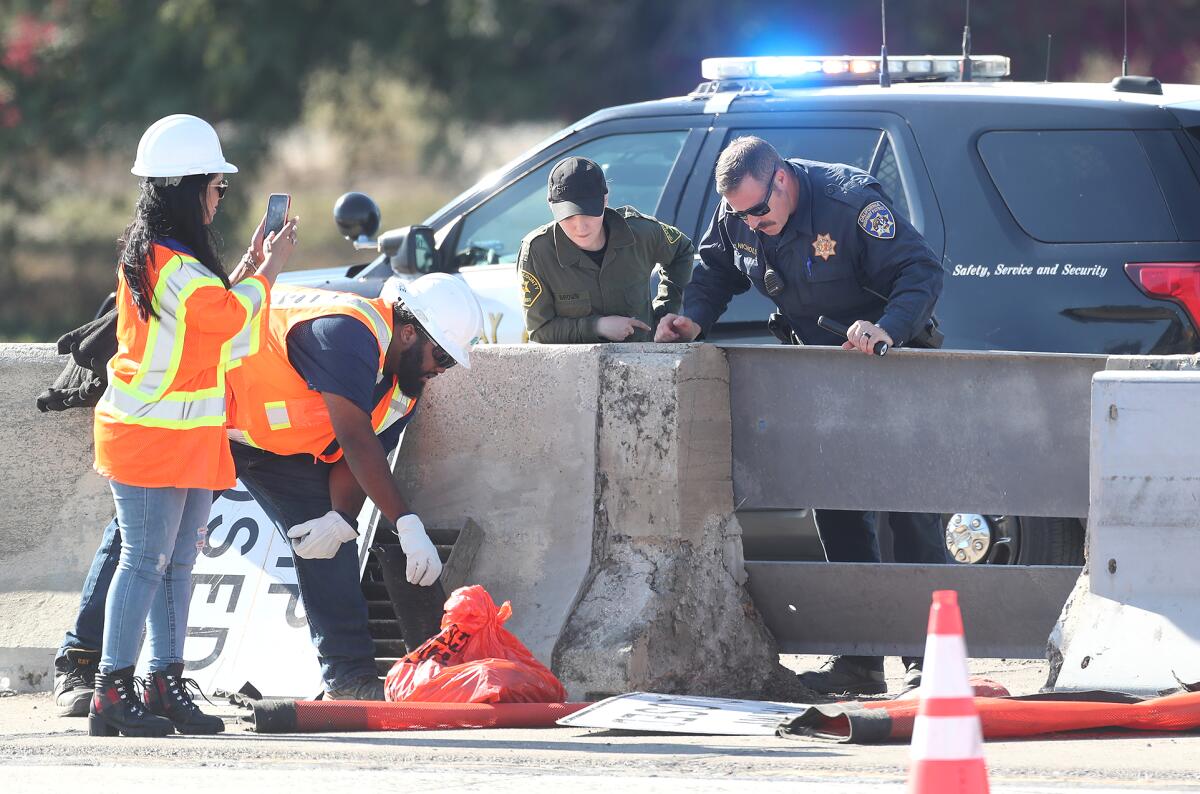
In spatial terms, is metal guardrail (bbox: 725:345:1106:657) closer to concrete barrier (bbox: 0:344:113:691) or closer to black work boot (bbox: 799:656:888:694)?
black work boot (bbox: 799:656:888:694)

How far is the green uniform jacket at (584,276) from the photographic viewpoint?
6484 millimetres

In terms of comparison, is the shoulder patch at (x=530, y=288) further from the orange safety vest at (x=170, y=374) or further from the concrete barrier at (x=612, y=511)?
the orange safety vest at (x=170, y=374)

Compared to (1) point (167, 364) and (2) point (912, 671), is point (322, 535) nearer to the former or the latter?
(1) point (167, 364)

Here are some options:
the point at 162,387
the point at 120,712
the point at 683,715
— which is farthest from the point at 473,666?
the point at 162,387

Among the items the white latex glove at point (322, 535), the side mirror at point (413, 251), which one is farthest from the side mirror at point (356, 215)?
the white latex glove at point (322, 535)

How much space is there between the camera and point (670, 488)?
601 cm

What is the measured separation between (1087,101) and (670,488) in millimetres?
2216

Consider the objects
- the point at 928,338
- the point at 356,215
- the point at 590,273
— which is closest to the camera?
the point at 928,338

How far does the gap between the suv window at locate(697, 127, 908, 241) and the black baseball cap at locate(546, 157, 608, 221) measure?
43.8 inches

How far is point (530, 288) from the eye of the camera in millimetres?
6535

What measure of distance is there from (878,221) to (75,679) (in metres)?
3.00

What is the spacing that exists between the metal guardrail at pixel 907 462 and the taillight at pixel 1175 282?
87 cm

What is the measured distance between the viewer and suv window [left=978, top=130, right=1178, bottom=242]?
663cm

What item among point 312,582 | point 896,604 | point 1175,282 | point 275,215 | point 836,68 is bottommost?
point 896,604
